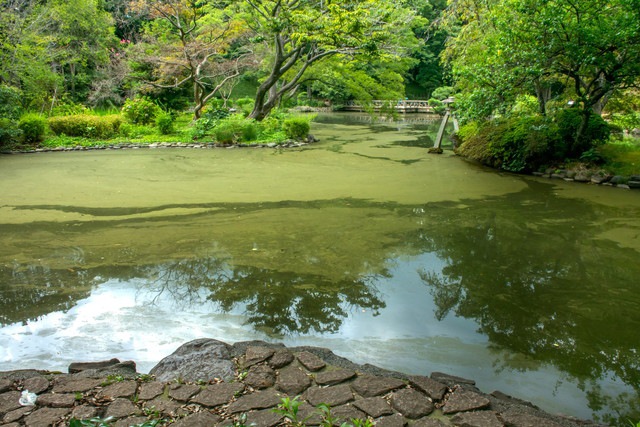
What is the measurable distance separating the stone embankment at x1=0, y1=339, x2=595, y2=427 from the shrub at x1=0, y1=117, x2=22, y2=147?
1037cm

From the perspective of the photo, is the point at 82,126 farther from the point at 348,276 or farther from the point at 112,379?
the point at 112,379

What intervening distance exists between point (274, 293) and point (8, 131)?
10148 mm

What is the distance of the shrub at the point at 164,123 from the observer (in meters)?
13.2

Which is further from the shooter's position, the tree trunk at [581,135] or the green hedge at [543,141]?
the green hedge at [543,141]

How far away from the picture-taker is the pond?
2.87 m

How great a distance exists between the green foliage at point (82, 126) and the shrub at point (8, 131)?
4.00 feet

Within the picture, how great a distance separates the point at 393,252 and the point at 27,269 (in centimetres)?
343

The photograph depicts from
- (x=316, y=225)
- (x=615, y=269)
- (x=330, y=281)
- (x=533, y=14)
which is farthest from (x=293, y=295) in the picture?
(x=533, y=14)

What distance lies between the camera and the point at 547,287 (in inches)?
149

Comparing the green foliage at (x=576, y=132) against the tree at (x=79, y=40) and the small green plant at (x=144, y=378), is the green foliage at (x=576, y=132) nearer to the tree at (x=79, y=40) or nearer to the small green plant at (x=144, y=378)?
the small green plant at (x=144, y=378)

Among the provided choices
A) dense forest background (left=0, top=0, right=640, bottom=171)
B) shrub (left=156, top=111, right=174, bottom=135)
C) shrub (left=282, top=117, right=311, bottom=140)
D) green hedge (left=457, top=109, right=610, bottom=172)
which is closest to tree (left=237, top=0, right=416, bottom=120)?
dense forest background (left=0, top=0, right=640, bottom=171)

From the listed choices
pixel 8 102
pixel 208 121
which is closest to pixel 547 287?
pixel 208 121

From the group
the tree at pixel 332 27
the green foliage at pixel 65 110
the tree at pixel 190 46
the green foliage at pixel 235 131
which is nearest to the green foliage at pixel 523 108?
the tree at pixel 332 27

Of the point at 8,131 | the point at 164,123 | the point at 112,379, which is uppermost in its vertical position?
the point at 164,123
